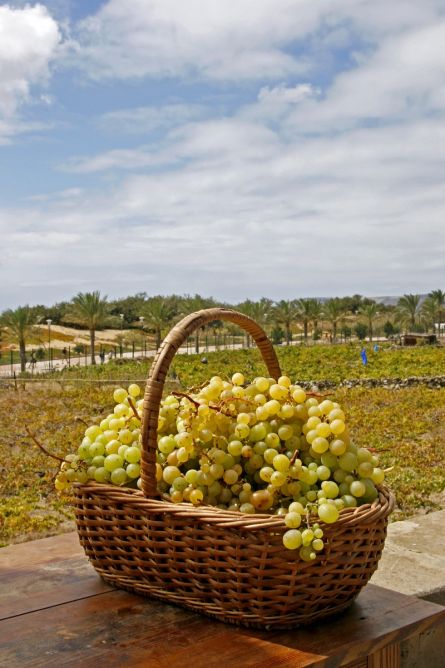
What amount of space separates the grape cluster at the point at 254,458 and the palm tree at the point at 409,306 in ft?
135

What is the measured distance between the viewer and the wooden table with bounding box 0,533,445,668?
3.89ft

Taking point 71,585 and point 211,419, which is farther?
point 71,585

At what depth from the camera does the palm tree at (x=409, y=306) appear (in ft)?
137

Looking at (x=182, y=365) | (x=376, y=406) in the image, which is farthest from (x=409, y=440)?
(x=182, y=365)

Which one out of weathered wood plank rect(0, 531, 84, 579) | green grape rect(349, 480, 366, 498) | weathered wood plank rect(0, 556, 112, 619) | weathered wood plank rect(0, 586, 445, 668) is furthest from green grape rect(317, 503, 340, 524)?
weathered wood plank rect(0, 531, 84, 579)

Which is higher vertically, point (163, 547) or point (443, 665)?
point (163, 547)

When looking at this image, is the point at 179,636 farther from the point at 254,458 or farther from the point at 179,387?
the point at 179,387

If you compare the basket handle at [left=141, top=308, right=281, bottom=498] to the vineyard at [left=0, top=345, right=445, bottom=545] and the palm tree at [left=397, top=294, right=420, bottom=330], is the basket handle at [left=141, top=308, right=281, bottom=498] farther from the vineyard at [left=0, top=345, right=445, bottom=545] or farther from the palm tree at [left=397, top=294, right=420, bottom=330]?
the palm tree at [left=397, top=294, right=420, bottom=330]

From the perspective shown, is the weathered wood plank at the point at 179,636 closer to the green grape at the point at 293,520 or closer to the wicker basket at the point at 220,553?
the wicker basket at the point at 220,553

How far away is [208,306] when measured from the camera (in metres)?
23.4

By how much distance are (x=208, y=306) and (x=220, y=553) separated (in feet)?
72.8

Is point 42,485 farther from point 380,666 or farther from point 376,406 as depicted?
point 376,406

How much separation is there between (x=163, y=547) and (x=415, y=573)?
48.6 inches

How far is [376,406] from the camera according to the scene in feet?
39.7
